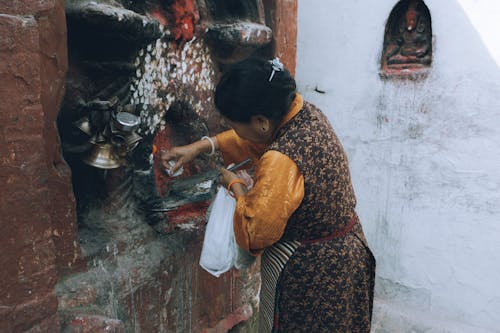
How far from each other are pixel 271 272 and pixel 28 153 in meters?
1.04

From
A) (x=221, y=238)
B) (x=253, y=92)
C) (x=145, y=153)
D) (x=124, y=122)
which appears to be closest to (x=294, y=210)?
(x=221, y=238)

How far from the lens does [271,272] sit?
195 centimetres

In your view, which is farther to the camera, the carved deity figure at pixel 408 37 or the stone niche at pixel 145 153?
the carved deity figure at pixel 408 37

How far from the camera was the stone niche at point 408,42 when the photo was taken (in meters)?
4.43

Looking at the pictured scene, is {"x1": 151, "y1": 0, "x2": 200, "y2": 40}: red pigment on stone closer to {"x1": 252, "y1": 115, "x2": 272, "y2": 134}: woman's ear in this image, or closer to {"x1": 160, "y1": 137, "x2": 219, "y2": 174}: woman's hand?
{"x1": 160, "y1": 137, "x2": 219, "y2": 174}: woman's hand

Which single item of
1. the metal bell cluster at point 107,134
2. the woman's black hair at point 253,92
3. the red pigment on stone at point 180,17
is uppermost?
the red pigment on stone at point 180,17

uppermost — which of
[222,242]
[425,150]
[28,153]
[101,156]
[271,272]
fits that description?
[28,153]

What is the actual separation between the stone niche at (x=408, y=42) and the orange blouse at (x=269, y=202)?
10.7 feet

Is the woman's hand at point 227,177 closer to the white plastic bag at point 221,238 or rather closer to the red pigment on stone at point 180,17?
the white plastic bag at point 221,238

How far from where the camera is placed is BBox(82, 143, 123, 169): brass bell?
1.75 metres

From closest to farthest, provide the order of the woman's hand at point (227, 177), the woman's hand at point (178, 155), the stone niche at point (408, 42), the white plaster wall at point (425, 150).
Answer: the woman's hand at point (227, 177)
the woman's hand at point (178, 155)
the white plaster wall at point (425, 150)
the stone niche at point (408, 42)

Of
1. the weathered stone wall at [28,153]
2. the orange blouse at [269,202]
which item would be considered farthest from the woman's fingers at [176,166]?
the weathered stone wall at [28,153]

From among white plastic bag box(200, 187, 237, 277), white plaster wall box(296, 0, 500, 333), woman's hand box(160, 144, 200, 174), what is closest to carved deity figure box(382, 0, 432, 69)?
white plaster wall box(296, 0, 500, 333)

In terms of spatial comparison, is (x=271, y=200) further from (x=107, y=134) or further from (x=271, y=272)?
(x=107, y=134)
